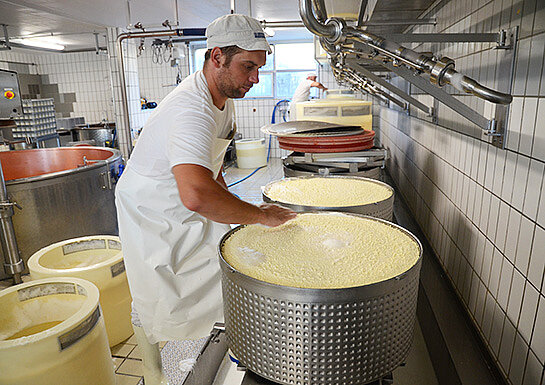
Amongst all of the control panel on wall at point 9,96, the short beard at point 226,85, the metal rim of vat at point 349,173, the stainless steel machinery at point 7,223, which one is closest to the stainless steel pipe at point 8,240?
the stainless steel machinery at point 7,223

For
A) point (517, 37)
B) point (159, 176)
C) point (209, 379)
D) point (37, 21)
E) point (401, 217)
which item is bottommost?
point (209, 379)

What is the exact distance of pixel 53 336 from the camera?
157 centimetres

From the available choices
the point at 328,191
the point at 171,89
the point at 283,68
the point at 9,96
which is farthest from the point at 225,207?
the point at 171,89

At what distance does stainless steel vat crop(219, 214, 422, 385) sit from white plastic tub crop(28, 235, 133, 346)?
64.3 inches

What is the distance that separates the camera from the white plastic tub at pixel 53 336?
1.54m

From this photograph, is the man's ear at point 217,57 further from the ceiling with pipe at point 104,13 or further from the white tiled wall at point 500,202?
the ceiling with pipe at point 104,13

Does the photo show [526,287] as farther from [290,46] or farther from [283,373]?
[290,46]

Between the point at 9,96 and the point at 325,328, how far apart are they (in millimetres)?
4133

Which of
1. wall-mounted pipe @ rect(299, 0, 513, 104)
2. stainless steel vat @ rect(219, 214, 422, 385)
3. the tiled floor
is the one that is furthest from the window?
stainless steel vat @ rect(219, 214, 422, 385)

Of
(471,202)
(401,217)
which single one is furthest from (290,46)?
(471,202)

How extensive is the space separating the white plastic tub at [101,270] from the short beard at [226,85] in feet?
4.55

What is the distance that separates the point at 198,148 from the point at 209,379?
4.44 feet

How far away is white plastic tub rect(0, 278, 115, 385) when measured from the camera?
154 centimetres

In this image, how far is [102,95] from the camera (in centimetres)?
945
